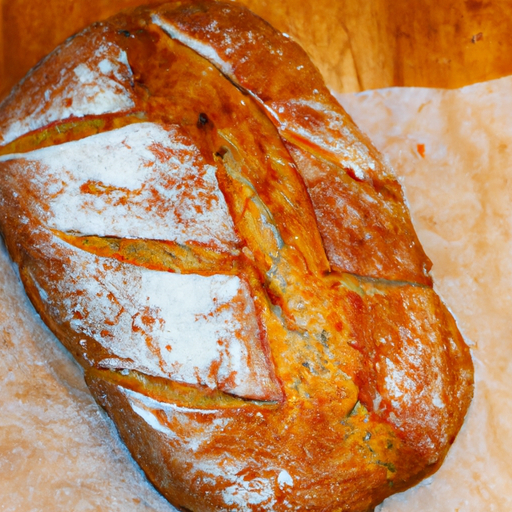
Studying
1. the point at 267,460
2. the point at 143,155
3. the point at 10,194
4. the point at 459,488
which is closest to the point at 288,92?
the point at 143,155

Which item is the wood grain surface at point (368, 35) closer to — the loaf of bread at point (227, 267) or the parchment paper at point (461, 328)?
the parchment paper at point (461, 328)

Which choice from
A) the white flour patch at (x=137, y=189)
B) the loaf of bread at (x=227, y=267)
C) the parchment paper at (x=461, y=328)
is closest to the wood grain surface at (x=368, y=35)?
the parchment paper at (x=461, y=328)

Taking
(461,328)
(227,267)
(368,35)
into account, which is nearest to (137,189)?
(227,267)

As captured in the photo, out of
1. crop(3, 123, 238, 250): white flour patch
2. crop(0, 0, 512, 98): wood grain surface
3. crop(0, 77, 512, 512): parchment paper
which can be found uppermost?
crop(0, 0, 512, 98): wood grain surface

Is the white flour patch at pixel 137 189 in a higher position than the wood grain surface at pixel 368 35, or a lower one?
lower

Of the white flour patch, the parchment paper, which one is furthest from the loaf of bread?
the parchment paper

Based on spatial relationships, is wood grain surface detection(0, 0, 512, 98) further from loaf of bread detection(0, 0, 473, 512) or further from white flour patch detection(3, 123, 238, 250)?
white flour patch detection(3, 123, 238, 250)

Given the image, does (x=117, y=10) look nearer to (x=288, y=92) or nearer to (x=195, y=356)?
(x=288, y=92)
